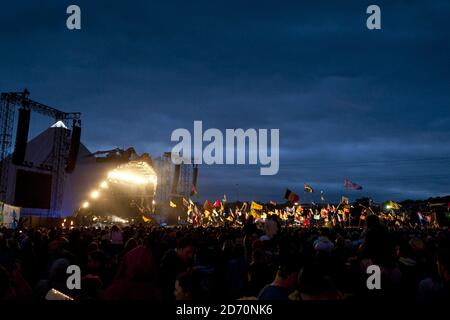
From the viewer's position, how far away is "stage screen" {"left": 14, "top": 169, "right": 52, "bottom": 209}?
27828 mm

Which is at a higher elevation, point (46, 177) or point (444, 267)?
point (46, 177)

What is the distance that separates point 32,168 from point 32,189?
1506 mm

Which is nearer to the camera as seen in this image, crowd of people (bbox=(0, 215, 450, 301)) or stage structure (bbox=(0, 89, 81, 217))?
crowd of people (bbox=(0, 215, 450, 301))

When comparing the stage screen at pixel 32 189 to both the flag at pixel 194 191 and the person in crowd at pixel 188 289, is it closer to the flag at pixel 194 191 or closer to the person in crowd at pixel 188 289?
the flag at pixel 194 191

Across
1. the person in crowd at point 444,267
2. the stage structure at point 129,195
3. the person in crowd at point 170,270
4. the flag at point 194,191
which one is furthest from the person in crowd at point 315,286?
the flag at point 194,191

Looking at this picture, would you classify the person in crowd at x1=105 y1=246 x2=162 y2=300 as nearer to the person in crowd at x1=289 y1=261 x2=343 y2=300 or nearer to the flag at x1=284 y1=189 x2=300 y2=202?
the person in crowd at x1=289 y1=261 x2=343 y2=300

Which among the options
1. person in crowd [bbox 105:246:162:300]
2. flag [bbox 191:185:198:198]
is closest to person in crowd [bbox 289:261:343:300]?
person in crowd [bbox 105:246:162:300]

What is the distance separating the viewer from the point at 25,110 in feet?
77.6

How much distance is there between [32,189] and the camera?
28.8m

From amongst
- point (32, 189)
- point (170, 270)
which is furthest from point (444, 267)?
point (32, 189)

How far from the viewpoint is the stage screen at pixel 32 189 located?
27828 mm

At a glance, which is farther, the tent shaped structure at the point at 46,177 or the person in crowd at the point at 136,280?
the tent shaped structure at the point at 46,177

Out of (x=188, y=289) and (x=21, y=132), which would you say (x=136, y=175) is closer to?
(x=21, y=132)
